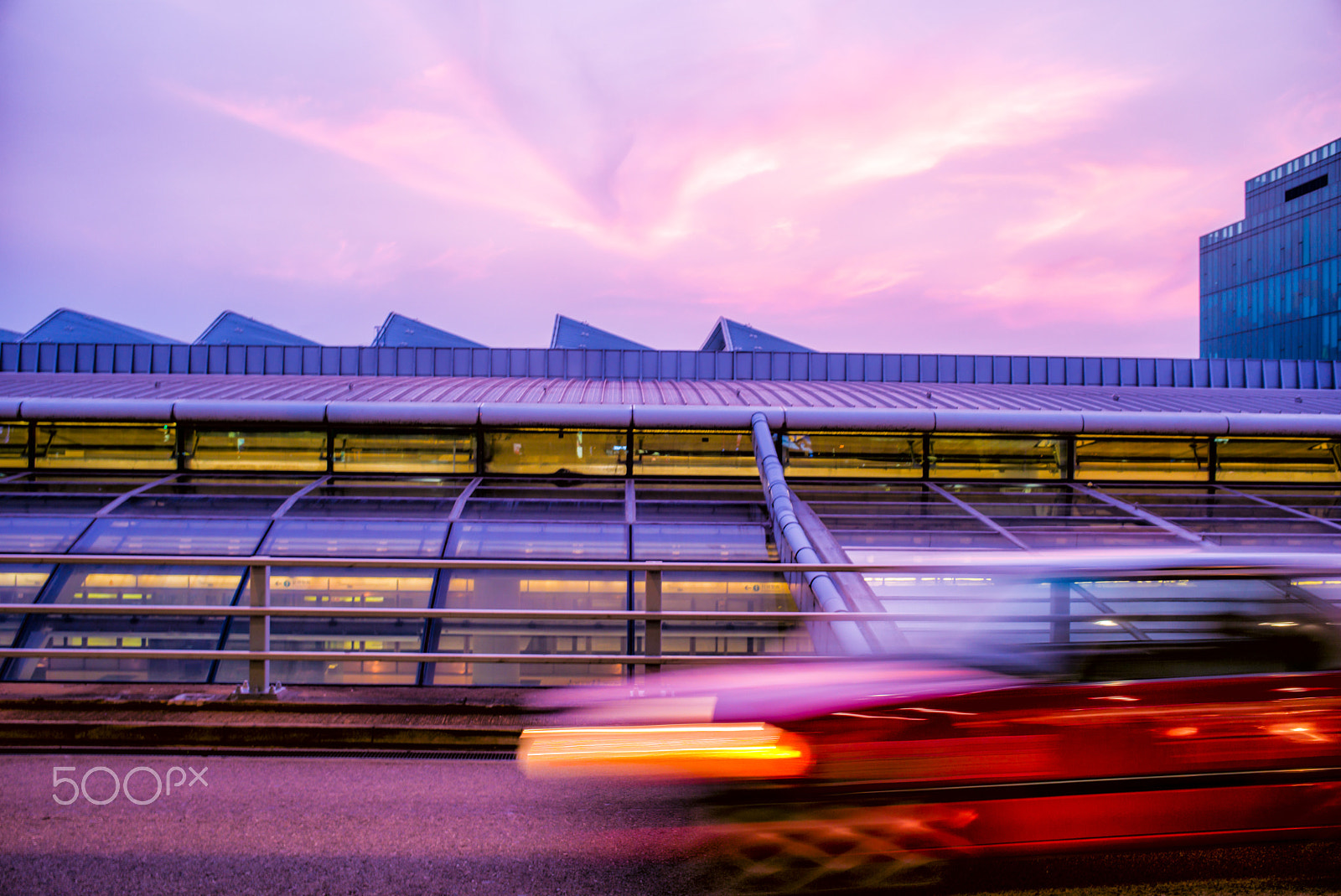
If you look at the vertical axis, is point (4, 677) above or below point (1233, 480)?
below

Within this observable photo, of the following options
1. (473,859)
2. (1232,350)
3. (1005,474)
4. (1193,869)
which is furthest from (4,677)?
(1232,350)

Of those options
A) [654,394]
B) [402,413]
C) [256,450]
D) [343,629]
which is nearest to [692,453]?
[654,394]

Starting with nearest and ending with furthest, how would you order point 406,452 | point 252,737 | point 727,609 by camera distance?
point 252,737
point 727,609
point 406,452

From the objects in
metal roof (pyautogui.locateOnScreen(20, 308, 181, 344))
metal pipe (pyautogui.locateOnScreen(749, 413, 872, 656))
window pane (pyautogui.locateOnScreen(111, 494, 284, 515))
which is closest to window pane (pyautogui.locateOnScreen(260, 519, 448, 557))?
window pane (pyautogui.locateOnScreen(111, 494, 284, 515))

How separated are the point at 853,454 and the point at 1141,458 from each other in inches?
209

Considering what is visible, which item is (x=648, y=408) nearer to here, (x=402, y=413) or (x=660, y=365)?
(x=402, y=413)

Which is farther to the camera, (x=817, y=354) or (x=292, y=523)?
(x=817, y=354)

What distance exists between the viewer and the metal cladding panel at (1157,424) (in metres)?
12.2

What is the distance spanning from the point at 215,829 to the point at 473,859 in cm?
144

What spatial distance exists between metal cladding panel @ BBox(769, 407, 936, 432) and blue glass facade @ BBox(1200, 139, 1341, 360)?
310ft

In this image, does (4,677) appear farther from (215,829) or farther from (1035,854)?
(1035,854)

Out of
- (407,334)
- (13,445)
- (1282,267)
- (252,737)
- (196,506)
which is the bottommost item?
(252,737)

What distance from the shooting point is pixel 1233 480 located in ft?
41.7

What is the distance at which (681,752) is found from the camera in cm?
331
